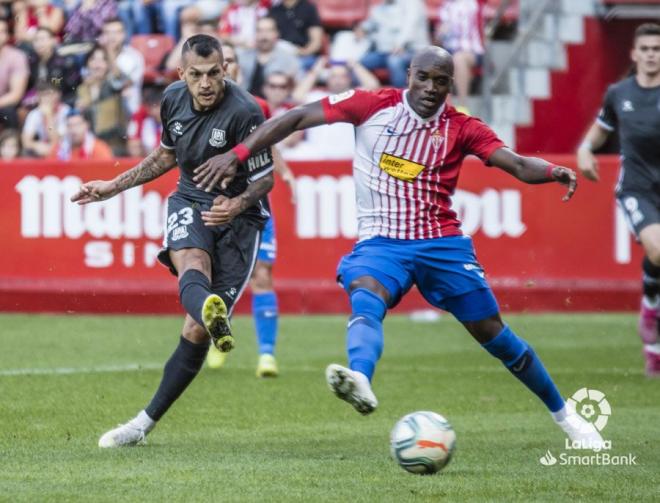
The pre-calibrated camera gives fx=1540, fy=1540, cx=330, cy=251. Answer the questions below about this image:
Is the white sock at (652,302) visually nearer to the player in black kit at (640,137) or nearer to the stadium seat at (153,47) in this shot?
the player in black kit at (640,137)

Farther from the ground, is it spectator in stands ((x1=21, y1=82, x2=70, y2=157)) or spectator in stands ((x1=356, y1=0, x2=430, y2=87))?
spectator in stands ((x1=356, y1=0, x2=430, y2=87))

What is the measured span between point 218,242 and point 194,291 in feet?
2.24

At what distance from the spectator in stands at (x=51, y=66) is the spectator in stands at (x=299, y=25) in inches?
104

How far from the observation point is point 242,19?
19797 millimetres

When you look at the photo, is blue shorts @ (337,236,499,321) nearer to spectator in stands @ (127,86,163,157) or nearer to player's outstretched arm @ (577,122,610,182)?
player's outstretched arm @ (577,122,610,182)

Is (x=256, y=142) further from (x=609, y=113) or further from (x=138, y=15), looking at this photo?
(x=138, y=15)

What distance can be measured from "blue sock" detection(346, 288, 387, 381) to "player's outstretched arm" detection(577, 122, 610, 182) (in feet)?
12.5

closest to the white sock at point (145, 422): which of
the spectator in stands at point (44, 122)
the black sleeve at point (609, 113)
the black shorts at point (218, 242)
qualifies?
the black shorts at point (218, 242)

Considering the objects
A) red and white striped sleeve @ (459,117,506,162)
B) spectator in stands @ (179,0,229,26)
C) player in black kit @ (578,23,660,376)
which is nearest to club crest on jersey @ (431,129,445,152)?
red and white striped sleeve @ (459,117,506,162)

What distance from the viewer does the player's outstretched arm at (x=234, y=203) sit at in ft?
27.8

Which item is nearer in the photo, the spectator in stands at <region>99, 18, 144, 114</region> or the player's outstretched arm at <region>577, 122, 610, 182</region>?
the player's outstretched arm at <region>577, 122, 610, 182</region>

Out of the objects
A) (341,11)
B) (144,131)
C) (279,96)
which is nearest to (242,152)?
(279,96)

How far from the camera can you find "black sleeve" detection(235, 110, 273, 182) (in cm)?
867

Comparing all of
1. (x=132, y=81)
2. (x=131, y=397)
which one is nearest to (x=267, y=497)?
(x=131, y=397)
